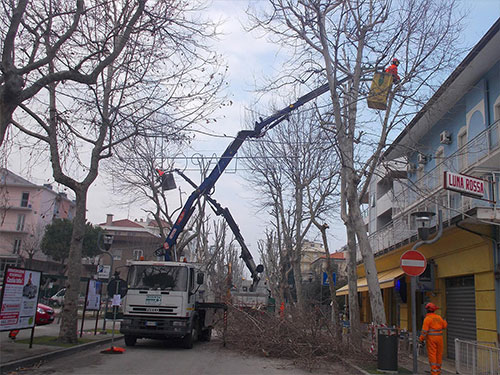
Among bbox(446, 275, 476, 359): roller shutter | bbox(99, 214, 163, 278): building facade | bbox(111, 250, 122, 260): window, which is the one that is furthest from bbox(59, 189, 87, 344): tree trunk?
bbox(111, 250, 122, 260): window

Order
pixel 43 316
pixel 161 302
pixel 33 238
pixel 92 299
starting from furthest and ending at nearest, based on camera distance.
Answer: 1. pixel 33 238
2. pixel 43 316
3. pixel 92 299
4. pixel 161 302

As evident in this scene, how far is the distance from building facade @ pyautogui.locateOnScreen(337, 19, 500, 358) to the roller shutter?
31mm

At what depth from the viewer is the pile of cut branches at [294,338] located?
1382 cm

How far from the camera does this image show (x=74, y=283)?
1427 cm

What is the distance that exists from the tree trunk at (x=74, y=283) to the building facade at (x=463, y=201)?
9338 mm

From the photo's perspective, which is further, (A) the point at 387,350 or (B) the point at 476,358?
(A) the point at 387,350

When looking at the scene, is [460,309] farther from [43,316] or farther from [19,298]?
[43,316]

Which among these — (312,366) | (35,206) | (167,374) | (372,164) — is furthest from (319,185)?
(35,206)

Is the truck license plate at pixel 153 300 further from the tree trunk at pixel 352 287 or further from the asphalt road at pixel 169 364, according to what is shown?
the tree trunk at pixel 352 287

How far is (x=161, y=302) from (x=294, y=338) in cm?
444

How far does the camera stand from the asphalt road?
10805 millimetres

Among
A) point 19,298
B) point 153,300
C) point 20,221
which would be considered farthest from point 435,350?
point 20,221

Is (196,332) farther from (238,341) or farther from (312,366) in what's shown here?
(312,366)

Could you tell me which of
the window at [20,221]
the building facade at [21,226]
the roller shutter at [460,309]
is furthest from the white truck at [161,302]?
the window at [20,221]
